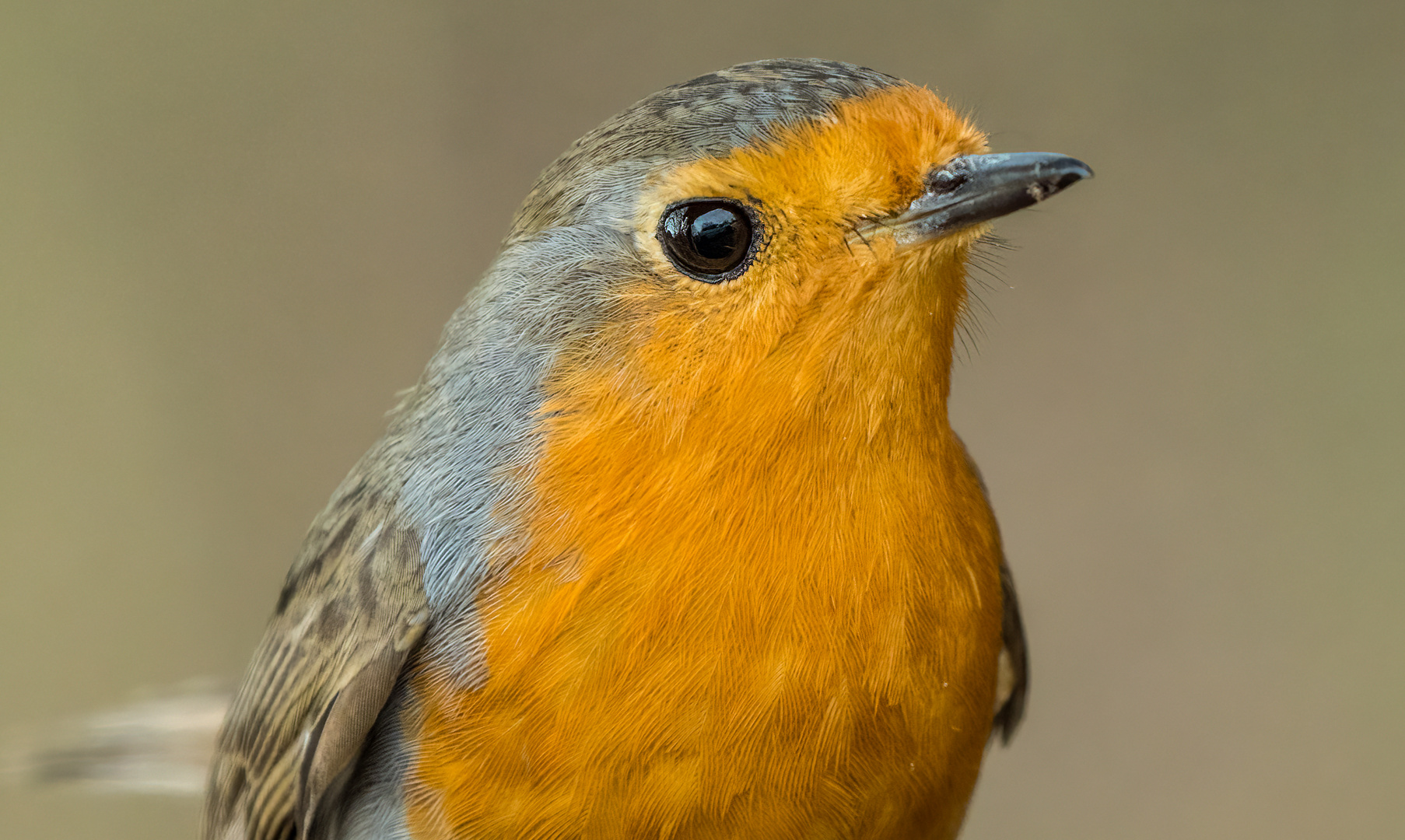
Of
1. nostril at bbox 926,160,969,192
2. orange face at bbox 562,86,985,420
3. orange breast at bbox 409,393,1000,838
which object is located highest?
nostril at bbox 926,160,969,192

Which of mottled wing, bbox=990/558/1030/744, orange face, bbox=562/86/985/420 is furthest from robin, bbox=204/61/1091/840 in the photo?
mottled wing, bbox=990/558/1030/744

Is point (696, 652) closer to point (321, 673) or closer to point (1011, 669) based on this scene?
point (321, 673)

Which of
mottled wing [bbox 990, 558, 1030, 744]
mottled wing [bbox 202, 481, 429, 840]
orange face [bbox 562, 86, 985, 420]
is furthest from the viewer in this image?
mottled wing [bbox 990, 558, 1030, 744]

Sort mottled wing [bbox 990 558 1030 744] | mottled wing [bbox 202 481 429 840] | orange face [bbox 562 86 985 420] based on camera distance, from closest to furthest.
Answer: orange face [bbox 562 86 985 420], mottled wing [bbox 202 481 429 840], mottled wing [bbox 990 558 1030 744]

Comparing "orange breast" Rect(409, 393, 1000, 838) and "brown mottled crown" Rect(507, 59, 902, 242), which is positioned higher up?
"brown mottled crown" Rect(507, 59, 902, 242)

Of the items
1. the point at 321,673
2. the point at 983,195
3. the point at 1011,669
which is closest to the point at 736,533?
the point at 983,195

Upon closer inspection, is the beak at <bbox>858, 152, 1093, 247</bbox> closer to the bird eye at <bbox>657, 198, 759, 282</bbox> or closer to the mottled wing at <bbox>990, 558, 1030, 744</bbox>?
the bird eye at <bbox>657, 198, 759, 282</bbox>

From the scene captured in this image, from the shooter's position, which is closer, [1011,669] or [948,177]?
[948,177]

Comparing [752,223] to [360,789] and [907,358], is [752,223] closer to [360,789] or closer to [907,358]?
[907,358]

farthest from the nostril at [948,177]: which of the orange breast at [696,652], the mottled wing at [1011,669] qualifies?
the mottled wing at [1011,669]
